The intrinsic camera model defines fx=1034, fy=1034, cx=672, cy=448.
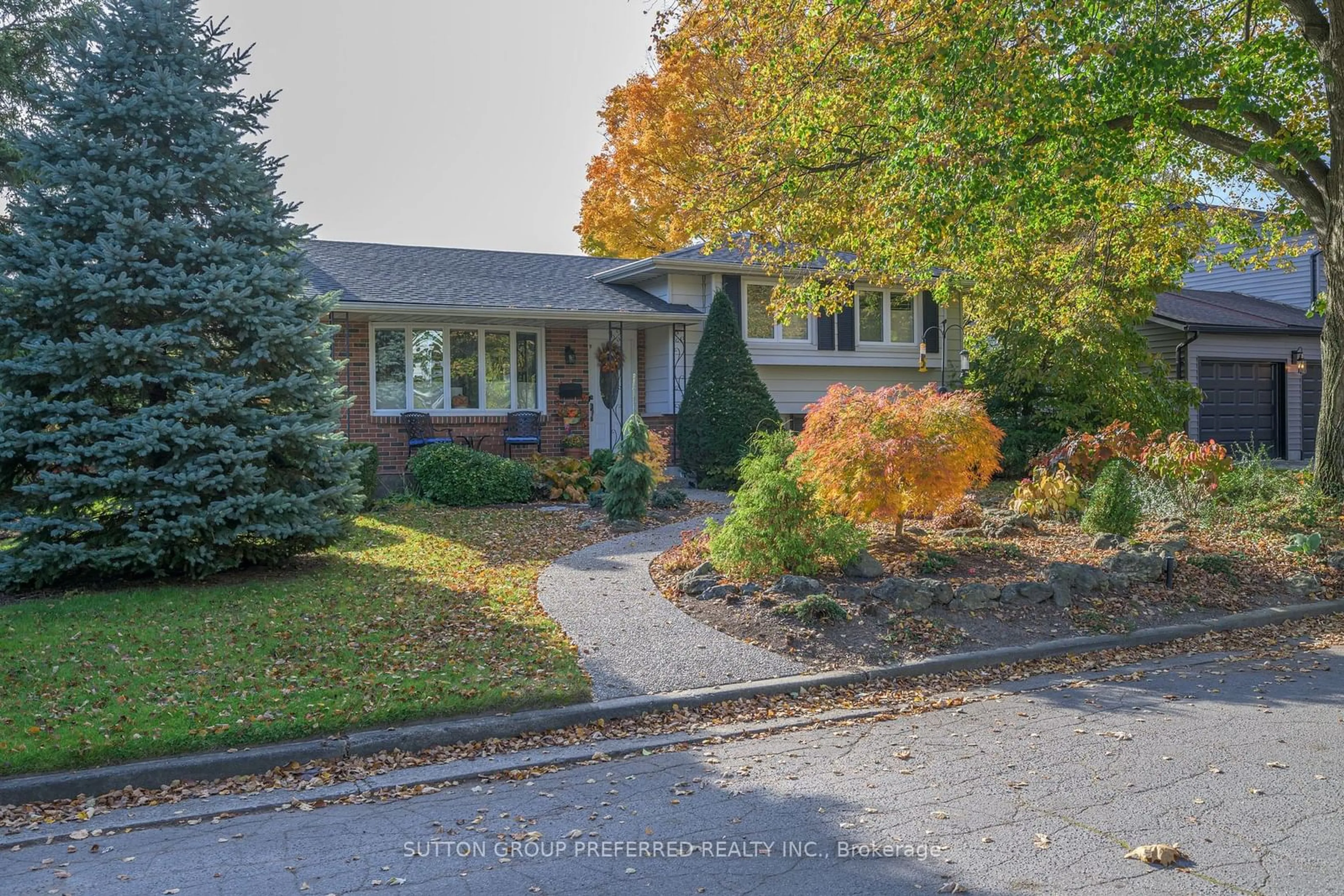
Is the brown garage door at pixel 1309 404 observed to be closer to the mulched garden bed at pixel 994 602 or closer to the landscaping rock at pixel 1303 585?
the mulched garden bed at pixel 994 602

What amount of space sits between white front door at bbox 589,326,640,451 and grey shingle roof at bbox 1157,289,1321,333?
1224 cm

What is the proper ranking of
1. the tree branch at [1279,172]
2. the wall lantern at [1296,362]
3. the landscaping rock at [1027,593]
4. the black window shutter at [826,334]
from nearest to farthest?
the landscaping rock at [1027,593]
the tree branch at [1279,172]
the black window shutter at [826,334]
the wall lantern at [1296,362]

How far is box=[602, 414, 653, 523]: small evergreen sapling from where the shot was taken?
13.8 m

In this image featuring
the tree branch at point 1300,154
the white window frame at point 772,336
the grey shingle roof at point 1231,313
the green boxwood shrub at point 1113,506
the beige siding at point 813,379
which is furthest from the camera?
the grey shingle roof at point 1231,313

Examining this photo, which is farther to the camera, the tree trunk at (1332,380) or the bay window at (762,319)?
the bay window at (762,319)

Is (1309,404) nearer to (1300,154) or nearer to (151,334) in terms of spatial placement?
(1300,154)

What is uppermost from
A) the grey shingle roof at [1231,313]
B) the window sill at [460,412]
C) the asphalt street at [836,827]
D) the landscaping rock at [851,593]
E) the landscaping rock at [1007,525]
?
the grey shingle roof at [1231,313]

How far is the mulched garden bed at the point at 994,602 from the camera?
8.10 meters

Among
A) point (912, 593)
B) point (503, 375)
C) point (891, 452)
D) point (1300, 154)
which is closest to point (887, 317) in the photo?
point (503, 375)

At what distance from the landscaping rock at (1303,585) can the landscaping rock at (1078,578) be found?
7.10 ft

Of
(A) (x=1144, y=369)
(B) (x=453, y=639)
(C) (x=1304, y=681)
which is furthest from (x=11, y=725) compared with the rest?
(A) (x=1144, y=369)

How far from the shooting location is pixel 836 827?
4691 millimetres

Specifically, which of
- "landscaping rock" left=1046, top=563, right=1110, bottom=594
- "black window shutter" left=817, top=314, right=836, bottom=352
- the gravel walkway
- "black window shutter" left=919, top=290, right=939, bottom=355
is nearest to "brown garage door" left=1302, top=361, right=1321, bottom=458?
"black window shutter" left=919, top=290, right=939, bottom=355

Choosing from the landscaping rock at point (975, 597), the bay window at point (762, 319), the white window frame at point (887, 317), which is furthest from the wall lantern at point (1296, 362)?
the landscaping rock at point (975, 597)
